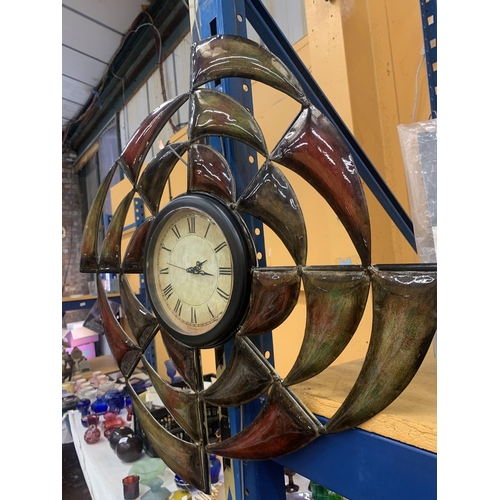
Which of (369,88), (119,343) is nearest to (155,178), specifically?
(119,343)

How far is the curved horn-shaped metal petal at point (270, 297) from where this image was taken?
0.44 meters

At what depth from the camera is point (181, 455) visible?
1.80 feet

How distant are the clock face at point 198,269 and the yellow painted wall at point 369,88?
56 cm

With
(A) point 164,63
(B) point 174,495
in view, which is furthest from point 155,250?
(A) point 164,63

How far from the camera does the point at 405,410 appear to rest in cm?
39

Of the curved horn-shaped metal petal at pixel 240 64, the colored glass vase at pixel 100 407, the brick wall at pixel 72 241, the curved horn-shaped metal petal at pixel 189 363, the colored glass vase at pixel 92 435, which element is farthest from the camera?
the brick wall at pixel 72 241

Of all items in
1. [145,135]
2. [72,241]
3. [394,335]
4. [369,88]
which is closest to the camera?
[394,335]

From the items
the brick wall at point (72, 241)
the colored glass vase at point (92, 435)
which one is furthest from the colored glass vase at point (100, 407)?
the brick wall at point (72, 241)

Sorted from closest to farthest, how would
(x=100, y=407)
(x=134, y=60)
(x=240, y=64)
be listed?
(x=240, y=64)
(x=100, y=407)
(x=134, y=60)

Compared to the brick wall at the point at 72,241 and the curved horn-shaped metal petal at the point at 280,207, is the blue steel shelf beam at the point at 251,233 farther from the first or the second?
the brick wall at the point at 72,241

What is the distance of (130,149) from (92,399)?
1713 millimetres

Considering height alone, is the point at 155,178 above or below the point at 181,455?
above

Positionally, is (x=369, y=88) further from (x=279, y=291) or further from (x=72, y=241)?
(x=72, y=241)

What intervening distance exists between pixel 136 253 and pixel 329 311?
367 millimetres
